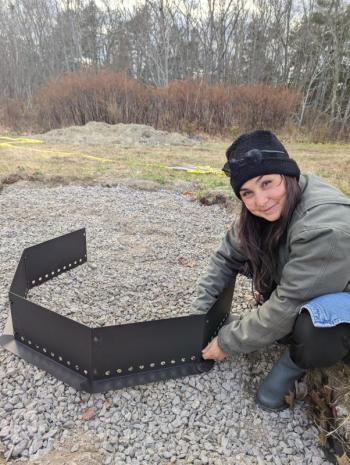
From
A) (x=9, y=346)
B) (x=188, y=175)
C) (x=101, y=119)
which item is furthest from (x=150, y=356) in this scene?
(x=101, y=119)

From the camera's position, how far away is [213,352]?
192 centimetres

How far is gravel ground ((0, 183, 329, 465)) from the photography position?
1.61 meters

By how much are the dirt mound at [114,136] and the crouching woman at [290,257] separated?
9.49m

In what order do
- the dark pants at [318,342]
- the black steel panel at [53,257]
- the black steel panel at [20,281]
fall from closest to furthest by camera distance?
1. the dark pants at [318,342]
2. the black steel panel at [20,281]
3. the black steel panel at [53,257]

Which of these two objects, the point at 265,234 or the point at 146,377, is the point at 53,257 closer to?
the point at 146,377

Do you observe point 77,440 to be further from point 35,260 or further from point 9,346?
point 35,260

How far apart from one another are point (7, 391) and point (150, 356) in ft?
2.30

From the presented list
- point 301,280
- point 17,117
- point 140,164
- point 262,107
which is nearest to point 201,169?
point 140,164

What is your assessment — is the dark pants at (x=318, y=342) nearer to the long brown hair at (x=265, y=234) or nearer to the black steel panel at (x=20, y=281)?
the long brown hair at (x=265, y=234)

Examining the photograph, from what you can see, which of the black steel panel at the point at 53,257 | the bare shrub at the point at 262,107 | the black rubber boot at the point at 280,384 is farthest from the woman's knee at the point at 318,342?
the bare shrub at the point at 262,107

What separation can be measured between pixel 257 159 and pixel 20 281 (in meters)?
1.69

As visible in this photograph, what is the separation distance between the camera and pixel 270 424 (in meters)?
1.76

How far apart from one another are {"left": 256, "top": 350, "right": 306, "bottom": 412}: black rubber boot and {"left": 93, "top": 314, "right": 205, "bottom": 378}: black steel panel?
15.2 inches

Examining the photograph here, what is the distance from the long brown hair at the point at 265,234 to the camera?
1.59 m
